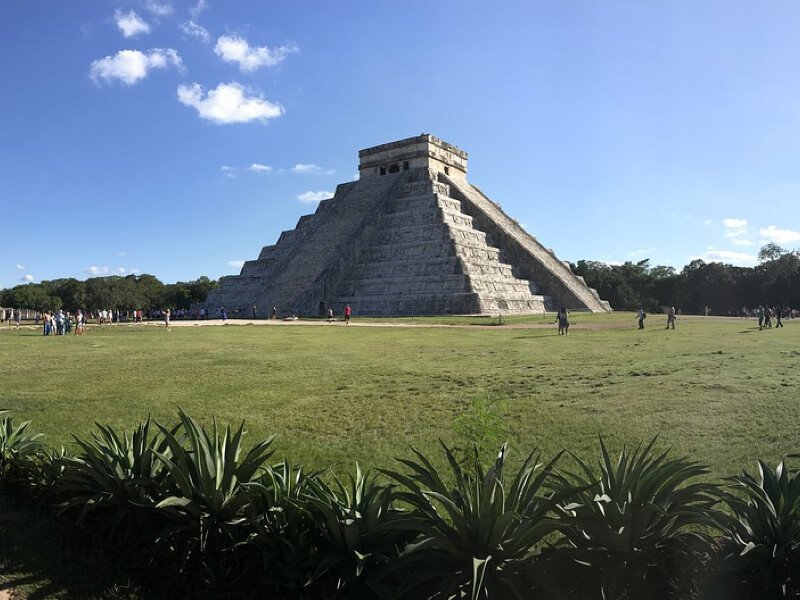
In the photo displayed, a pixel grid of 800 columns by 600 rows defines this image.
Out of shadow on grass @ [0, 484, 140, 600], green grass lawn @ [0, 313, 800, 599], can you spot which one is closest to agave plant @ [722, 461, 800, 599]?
green grass lawn @ [0, 313, 800, 599]

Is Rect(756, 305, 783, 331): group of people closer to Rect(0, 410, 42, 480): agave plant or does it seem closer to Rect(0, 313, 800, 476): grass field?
Rect(0, 313, 800, 476): grass field

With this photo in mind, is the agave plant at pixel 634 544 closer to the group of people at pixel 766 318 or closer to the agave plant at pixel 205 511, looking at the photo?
the agave plant at pixel 205 511

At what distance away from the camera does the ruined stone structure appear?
3534 cm

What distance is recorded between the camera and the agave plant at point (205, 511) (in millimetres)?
3574

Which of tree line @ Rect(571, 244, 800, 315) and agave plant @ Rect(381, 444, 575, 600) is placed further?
tree line @ Rect(571, 244, 800, 315)

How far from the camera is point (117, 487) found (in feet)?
13.4

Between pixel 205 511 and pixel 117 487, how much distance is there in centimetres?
91

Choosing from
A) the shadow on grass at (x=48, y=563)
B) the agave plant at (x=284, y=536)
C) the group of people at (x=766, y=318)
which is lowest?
the shadow on grass at (x=48, y=563)

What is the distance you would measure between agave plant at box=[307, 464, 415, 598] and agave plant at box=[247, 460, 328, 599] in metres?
0.09

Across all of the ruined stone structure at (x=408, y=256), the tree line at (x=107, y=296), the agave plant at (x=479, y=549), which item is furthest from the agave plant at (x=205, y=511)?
the tree line at (x=107, y=296)

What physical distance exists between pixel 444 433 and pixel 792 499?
3.67 meters

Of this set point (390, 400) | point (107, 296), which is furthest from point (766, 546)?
point (107, 296)

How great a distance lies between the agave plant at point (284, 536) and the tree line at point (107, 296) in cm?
7361

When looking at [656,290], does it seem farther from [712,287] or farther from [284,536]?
[284,536]
